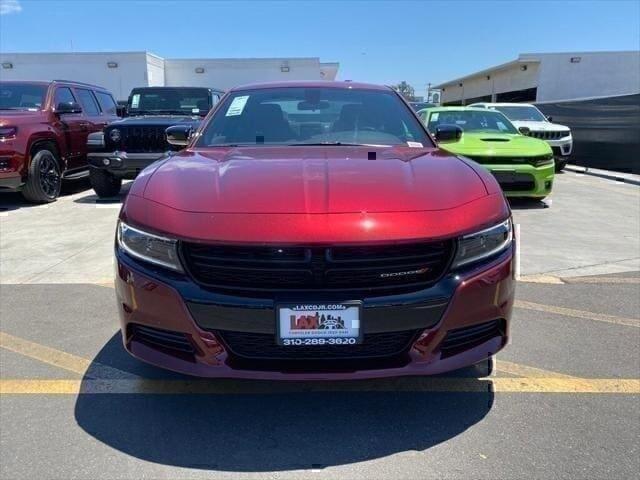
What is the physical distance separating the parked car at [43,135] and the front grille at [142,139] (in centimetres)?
112

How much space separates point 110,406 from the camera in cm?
283

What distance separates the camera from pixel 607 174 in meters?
13.1

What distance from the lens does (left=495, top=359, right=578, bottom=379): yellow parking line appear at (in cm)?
313

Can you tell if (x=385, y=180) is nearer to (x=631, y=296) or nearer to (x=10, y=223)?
(x=631, y=296)

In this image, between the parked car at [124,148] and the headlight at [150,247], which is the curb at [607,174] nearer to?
the parked car at [124,148]

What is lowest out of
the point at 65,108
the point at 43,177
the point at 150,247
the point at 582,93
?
the point at 43,177

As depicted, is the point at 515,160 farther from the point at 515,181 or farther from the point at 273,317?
the point at 273,317

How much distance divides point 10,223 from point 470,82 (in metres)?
43.6

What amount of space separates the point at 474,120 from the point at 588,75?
89.7 feet

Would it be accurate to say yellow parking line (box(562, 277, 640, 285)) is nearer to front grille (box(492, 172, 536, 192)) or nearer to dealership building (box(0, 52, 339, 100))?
front grille (box(492, 172, 536, 192))

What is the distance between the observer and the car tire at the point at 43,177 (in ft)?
26.9

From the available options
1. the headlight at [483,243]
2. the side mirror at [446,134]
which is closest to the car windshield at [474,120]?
the side mirror at [446,134]

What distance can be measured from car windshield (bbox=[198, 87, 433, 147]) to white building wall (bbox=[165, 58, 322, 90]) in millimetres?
27238

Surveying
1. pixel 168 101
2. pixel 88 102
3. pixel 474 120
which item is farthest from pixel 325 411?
pixel 88 102
